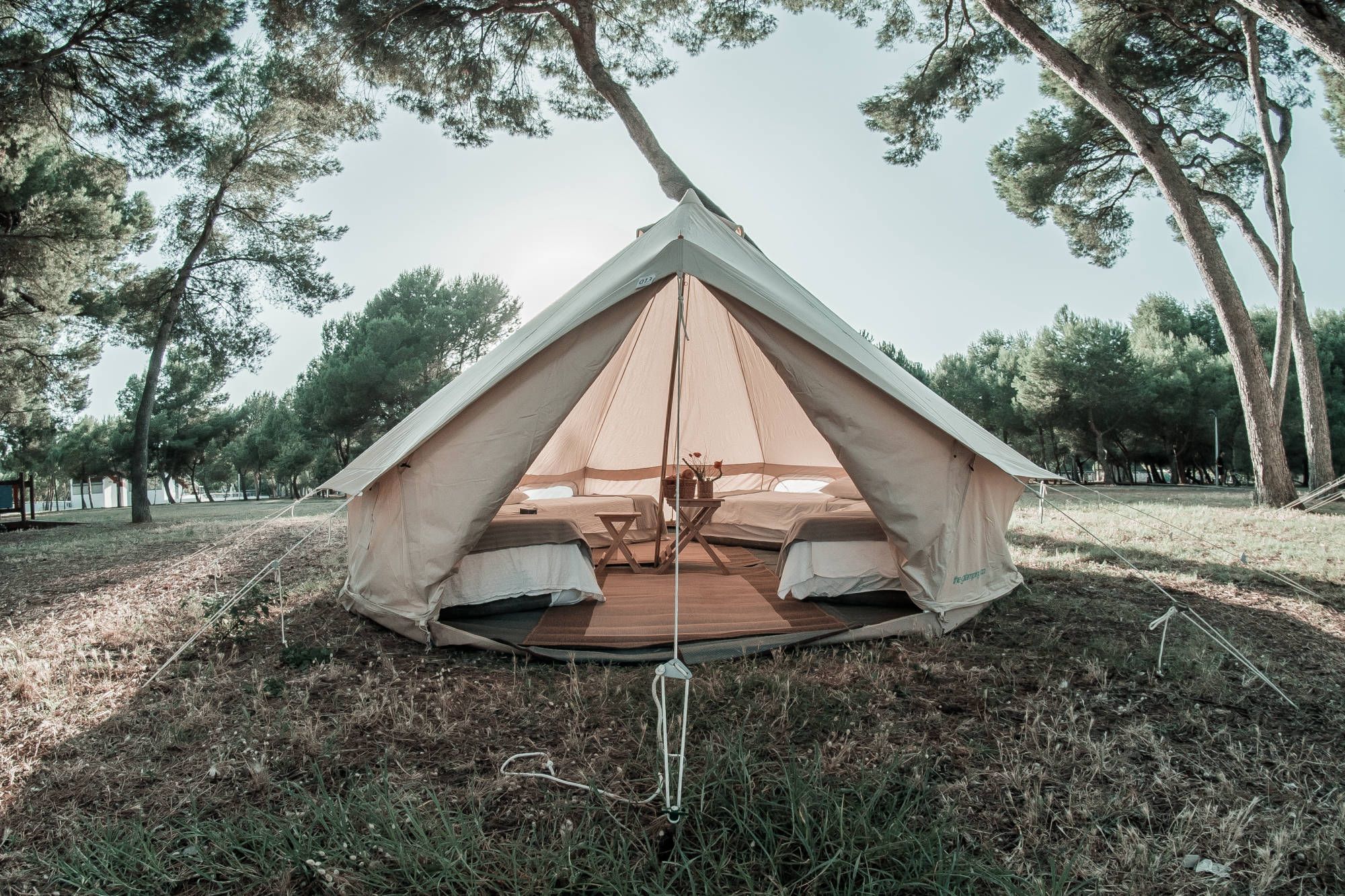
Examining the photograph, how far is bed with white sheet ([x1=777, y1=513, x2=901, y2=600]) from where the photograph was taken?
3.53 m

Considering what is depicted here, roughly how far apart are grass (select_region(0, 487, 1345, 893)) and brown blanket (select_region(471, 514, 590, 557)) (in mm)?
582

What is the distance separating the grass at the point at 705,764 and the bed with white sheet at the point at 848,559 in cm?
54

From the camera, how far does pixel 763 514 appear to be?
219 inches

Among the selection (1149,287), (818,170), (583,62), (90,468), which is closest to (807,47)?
(818,170)

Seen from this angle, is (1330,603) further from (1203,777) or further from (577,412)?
(577,412)

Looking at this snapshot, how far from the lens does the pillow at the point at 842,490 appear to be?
4879 mm

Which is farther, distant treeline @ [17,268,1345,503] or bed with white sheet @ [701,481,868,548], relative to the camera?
distant treeline @ [17,268,1345,503]

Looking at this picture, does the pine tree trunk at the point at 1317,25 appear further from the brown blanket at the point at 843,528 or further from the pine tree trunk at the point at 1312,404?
the pine tree trunk at the point at 1312,404

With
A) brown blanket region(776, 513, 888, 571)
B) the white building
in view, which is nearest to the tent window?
→ brown blanket region(776, 513, 888, 571)

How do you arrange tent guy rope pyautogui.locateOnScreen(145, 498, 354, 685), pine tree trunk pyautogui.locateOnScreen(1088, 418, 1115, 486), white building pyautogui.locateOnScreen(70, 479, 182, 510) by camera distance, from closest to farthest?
tent guy rope pyautogui.locateOnScreen(145, 498, 354, 685), pine tree trunk pyautogui.locateOnScreen(1088, 418, 1115, 486), white building pyautogui.locateOnScreen(70, 479, 182, 510)

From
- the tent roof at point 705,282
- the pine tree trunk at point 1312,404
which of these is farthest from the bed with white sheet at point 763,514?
the pine tree trunk at point 1312,404

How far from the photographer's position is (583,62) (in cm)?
725

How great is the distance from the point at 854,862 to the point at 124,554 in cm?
675

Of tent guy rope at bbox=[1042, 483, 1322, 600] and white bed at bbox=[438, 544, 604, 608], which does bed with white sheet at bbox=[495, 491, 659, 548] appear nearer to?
white bed at bbox=[438, 544, 604, 608]
